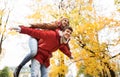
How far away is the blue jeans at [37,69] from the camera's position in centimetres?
540

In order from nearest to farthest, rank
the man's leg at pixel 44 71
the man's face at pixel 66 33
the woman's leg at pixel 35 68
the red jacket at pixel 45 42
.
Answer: the woman's leg at pixel 35 68
the red jacket at pixel 45 42
the man's leg at pixel 44 71
the man's face at pixel 66 33

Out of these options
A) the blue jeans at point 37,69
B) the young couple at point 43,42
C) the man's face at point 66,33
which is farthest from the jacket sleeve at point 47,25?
the blue jeans at point 37,69

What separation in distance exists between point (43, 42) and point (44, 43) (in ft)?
0.08

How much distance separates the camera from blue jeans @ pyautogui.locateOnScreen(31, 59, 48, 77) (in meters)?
5.40

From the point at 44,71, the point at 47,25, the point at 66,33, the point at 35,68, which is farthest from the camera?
the point at 66,33

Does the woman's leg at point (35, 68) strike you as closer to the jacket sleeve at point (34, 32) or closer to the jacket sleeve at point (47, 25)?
the jacket sleeve at point (34, 32)

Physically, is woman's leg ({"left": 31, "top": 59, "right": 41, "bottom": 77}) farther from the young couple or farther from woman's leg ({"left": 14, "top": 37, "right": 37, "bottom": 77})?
woman's leg ({"left": 14, "top": 37, "right": 37, "bottom": 77})

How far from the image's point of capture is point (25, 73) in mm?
94875

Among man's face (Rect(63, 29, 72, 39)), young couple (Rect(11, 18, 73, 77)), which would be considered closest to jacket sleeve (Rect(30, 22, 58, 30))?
young couple (Rect(11, 18, 73, 77))

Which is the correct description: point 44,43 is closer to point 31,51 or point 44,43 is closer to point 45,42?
point 45,42

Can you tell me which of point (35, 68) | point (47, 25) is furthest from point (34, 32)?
point (35, 68)

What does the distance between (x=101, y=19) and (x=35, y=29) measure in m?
12.2

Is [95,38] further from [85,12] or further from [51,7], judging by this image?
[51,7]

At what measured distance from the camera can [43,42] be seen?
5.69 m
